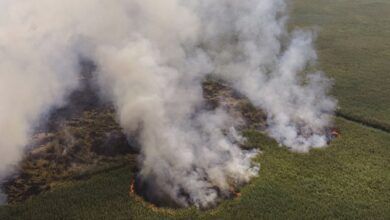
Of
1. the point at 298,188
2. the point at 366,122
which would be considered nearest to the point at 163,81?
A: the point at 298,188

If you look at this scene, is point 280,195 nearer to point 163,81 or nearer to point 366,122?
point 163,81

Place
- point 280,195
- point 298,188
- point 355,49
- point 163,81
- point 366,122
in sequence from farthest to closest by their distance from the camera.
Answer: point 355,49 < point 366,122 < point 163,81 < point 298,188 < point 280,195

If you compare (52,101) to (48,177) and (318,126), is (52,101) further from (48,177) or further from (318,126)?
(318,126)

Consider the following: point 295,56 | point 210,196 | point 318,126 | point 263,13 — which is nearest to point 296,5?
point 263,13

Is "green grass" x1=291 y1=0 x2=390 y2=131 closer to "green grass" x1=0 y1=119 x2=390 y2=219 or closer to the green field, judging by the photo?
the green field

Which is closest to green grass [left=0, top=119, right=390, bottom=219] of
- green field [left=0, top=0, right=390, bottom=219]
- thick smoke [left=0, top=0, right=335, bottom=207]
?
green field [left=0, top=0, right=390, bottom=219]

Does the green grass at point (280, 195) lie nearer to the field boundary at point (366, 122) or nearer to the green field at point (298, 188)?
the green field at point (298, 188)

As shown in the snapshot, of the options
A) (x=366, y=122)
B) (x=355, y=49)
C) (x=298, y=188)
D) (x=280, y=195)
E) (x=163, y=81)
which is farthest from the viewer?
(x=355, y=49)
